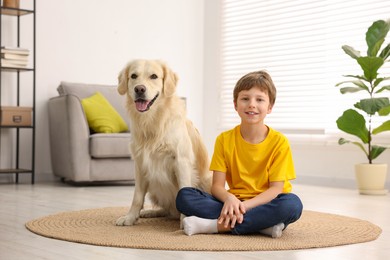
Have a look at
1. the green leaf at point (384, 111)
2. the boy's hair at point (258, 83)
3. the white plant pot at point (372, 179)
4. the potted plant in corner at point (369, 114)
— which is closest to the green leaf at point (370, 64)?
the potted plant in corner at point (369, 114)

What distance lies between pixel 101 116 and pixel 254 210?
2.95 meters

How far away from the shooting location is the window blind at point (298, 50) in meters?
5.33

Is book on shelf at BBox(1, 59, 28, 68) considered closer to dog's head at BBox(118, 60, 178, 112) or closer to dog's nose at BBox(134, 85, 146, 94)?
dog's head at BBox(118, 60, 178, 112)

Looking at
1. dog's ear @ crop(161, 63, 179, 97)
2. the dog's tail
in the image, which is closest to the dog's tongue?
dog's ear @ crop(161, 63, 179, 97)

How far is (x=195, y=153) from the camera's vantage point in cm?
287

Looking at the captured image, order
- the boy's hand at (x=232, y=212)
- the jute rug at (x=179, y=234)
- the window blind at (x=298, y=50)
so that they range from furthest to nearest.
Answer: the window blind at (x=298, y=50), the boy's hand at (x=232, y=212), the jute rug at (x=179, y=234)

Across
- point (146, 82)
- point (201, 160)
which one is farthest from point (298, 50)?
point (146, 82)

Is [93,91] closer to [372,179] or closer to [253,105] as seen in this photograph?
[372,179]

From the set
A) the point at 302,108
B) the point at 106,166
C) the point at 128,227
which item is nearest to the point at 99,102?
the point at 106,166

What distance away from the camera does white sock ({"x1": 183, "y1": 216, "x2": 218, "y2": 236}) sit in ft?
7.95

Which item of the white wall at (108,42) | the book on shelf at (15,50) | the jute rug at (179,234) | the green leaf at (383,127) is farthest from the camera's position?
the white wall at (108,42)

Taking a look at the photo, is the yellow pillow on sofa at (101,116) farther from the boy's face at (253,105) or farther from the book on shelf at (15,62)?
the boy's face at (253,105)

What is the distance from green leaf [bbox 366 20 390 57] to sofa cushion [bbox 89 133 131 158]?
6.74 feet

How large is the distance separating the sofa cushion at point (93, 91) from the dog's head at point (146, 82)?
2.45m
